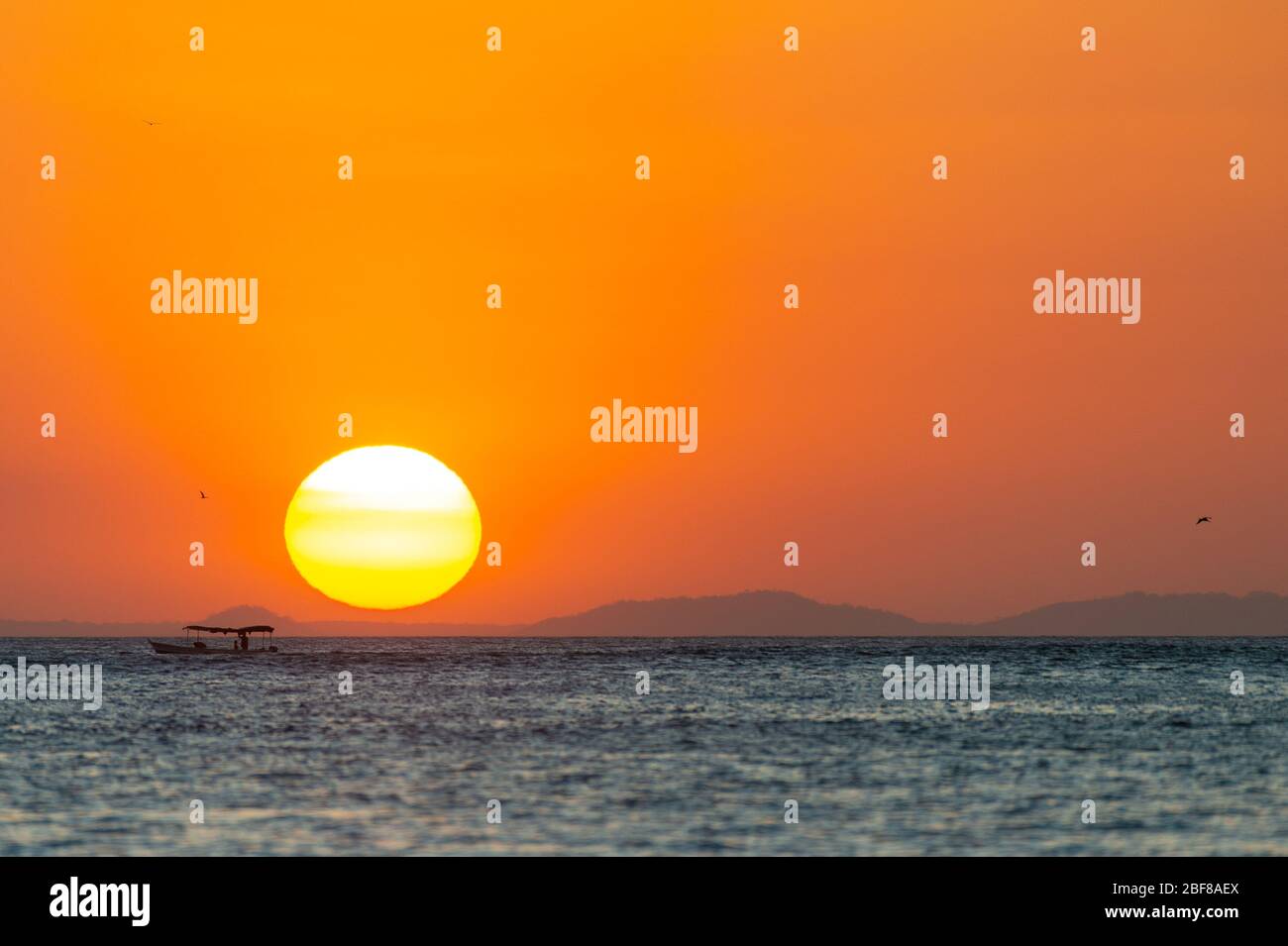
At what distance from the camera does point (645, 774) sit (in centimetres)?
4784

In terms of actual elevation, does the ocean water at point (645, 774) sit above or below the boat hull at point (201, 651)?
above

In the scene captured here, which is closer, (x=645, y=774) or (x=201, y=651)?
(x=645, y=774)

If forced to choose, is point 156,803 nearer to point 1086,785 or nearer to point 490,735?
point 490,735

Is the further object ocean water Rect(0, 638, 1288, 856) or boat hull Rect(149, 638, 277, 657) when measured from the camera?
boat hull Rect(149, 638, 277, 657)

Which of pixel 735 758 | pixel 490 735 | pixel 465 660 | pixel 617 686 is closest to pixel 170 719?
pixel 490 735

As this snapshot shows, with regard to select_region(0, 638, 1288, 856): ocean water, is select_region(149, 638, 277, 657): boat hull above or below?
below

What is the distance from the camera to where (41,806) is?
1588 inches

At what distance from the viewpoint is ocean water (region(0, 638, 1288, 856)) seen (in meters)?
35.5

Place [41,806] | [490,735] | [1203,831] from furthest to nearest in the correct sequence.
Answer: [490,735] < [41,806] < [1203,831]

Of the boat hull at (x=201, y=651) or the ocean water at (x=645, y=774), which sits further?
the boat hull at (x=201, y=651)

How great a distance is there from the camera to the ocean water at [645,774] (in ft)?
116

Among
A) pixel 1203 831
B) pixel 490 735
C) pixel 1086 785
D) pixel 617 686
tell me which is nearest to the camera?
Answer: pixel 1203 831

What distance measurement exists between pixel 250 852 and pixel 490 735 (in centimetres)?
2878
